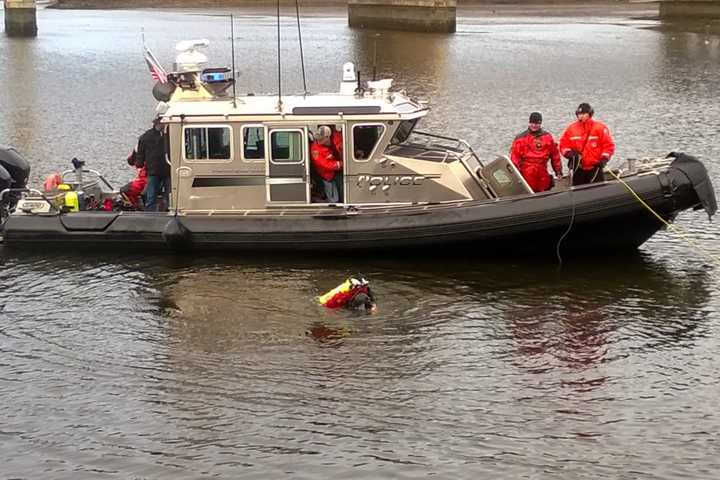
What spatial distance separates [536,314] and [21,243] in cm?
631

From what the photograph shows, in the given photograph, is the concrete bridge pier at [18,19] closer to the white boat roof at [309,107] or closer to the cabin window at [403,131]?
the white boat roof at [309,107]

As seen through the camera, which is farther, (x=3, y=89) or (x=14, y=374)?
(x=3, y=89)

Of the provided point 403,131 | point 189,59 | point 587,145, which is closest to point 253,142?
point 189,59

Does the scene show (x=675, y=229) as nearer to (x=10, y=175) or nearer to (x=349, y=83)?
(x=349, y=83)

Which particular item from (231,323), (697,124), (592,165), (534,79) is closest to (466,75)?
(534,79)

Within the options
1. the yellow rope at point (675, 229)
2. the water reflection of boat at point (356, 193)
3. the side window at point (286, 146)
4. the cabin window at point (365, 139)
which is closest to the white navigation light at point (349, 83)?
the water reflection of boat at point (356, 193)

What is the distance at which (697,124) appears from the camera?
78.1 ft

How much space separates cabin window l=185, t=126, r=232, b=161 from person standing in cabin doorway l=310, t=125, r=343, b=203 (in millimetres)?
1004

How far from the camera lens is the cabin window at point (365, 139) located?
40.5 feet

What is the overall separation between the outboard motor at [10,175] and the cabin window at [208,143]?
2.76m

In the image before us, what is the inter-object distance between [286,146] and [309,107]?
525mm

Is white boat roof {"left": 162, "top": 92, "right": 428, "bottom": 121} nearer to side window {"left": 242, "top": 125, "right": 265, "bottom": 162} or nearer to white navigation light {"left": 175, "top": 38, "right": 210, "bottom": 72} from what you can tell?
side window {"left": 242, "top": 125, "right": 265, "bottom": 162}

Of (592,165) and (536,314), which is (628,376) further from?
(592,165)

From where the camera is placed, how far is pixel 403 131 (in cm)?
1259
